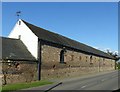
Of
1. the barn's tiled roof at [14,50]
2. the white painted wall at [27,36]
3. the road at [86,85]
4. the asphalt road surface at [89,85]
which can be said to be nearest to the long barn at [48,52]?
the white painted wall at [27,36]

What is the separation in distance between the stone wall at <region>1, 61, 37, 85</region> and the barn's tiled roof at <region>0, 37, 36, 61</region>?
23.6 inches

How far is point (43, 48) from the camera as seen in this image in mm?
33062

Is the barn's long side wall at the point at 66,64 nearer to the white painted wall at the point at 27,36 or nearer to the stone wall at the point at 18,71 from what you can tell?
the white painted wall at the point at 27,36

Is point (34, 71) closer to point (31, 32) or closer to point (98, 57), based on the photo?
point (31, 32)

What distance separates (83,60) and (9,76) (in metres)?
23.4

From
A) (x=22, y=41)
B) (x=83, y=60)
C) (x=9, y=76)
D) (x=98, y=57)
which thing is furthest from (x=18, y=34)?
(x=98, y=57)

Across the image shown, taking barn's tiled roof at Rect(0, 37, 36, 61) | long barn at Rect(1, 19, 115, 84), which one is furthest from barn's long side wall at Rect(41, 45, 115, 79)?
barn's tiled roof at Rect(0, 37, 36, 61)

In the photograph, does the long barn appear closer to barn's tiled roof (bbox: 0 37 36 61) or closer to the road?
barn's tiled roof (bbox: 0 37 36 61)

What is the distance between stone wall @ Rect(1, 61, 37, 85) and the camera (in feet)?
87.1

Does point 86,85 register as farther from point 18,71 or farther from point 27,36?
point 27,36

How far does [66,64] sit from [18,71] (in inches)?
517

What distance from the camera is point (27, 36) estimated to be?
33781 mm

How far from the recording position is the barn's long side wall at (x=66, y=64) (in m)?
33.6

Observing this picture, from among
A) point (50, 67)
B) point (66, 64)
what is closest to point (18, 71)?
point (50, 67)
